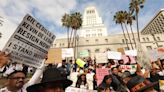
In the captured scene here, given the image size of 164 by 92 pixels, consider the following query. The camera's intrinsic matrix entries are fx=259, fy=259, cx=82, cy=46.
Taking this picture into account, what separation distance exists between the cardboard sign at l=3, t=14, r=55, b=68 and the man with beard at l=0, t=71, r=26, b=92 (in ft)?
0.77

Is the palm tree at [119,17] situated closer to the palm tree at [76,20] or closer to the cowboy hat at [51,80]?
the palm tree at [76,20]

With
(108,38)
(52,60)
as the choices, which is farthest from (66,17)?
(52,60)

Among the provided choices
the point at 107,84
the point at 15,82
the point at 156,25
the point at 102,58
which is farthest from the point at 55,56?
Answer: the point at 156,25

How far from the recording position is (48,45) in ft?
15.9

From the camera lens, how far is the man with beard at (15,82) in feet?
13.1

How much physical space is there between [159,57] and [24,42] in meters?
7.58

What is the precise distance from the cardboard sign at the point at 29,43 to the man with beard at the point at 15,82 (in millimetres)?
233

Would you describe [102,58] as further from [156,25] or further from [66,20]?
[156,25]

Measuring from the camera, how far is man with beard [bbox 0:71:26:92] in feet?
13.1

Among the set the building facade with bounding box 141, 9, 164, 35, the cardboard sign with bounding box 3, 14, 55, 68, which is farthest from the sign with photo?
the building facade with bounding box 141, 9, 164, 35

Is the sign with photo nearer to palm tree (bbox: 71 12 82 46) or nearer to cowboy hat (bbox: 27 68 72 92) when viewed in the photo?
cowboy hat (bbox: 27 68 72 92)

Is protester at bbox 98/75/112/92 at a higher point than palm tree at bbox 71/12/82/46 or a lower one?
lower

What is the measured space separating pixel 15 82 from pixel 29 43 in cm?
68

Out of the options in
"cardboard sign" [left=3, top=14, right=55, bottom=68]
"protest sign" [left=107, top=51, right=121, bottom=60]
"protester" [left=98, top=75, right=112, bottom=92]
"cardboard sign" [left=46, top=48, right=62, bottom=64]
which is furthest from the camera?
"protest sign" [left=107, top=51, right=121, bottom=60]
